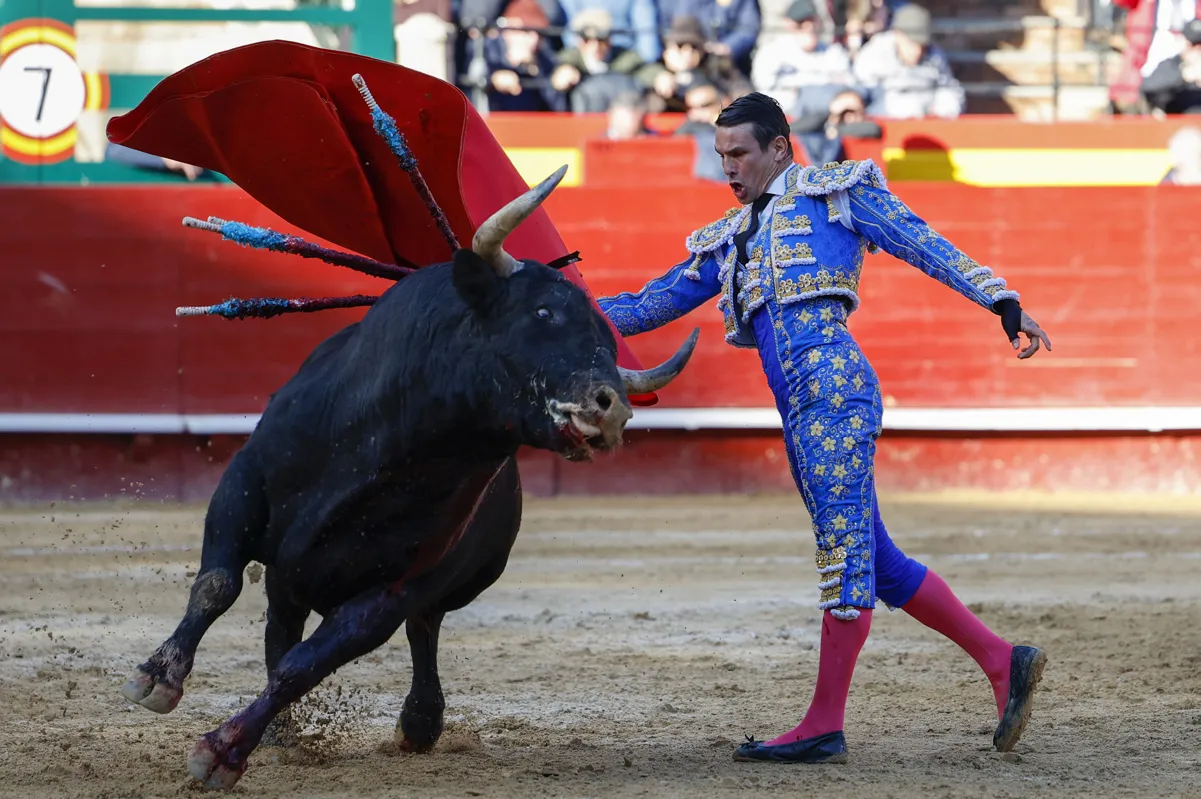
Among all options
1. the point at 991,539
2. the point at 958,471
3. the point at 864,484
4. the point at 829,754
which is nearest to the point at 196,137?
the point at 864,484

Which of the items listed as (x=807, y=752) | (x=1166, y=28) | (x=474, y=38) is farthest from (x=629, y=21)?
(x=807, y=752)

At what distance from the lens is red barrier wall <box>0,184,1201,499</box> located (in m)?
7.31

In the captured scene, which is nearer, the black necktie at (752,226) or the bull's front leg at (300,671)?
the bull's front leg at (300,671)

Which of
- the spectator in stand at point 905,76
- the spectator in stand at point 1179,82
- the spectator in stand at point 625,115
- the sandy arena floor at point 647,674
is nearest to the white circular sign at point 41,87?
the sandy arena floor at point 647,674

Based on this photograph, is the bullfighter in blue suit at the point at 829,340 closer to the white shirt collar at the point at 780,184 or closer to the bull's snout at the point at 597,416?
the white shirt collar at the point at 780,184

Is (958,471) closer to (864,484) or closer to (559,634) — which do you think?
(559,634)

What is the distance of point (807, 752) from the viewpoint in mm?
2793

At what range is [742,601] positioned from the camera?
478cm

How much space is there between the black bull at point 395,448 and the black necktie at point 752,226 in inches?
14.7

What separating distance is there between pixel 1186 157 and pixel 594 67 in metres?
2.86

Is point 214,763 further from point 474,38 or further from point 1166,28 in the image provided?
point 1166,28

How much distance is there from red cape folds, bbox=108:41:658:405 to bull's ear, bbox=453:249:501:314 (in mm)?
413

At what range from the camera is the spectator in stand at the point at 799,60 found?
27.4 ft

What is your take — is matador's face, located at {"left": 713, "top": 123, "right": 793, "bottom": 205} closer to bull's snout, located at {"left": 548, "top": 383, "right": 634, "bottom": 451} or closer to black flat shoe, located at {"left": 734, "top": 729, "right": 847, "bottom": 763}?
bull's snout, located at {"left": 548, "top": 383, "right": 634, "bottom": 451}
